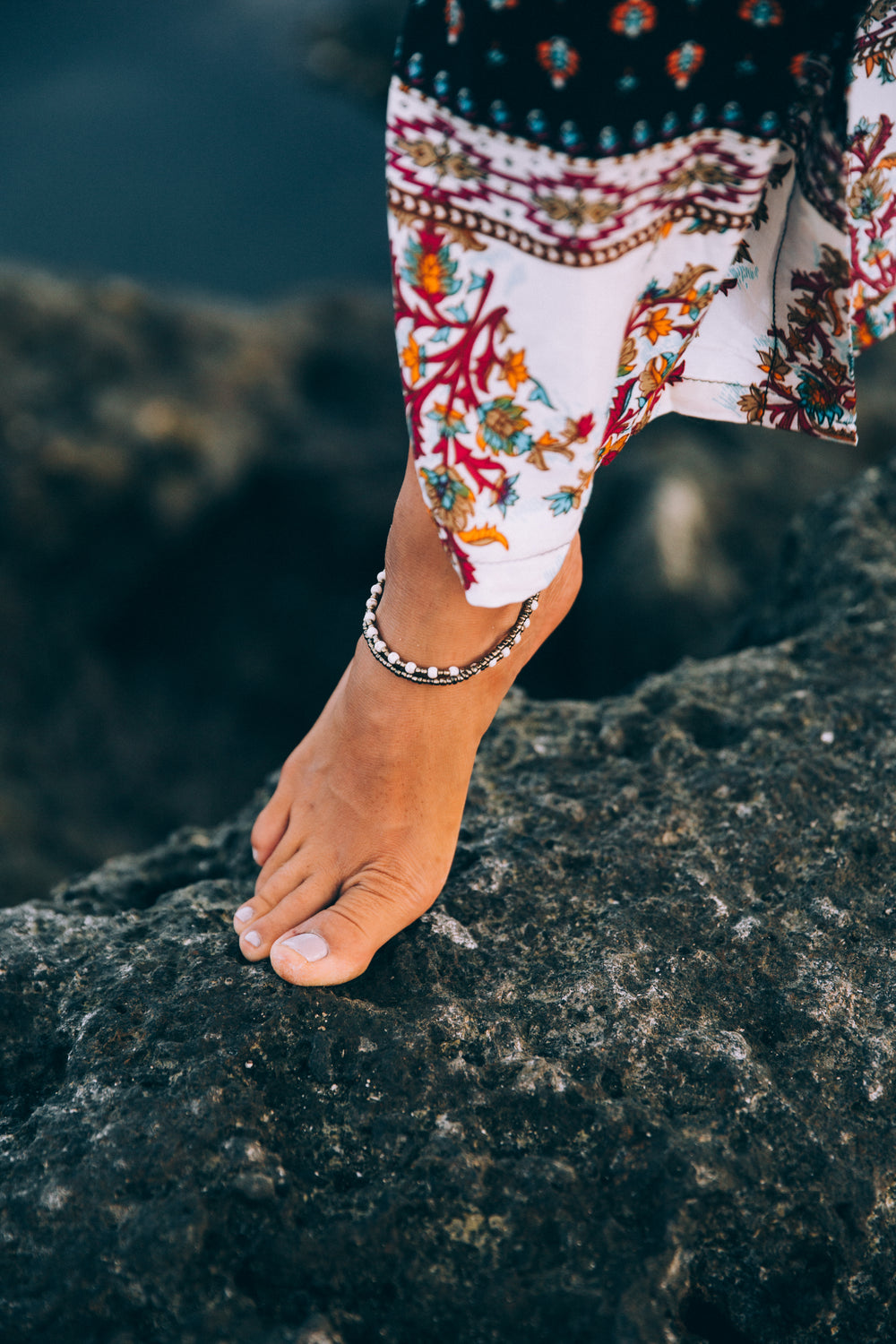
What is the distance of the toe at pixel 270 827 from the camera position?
1.13 m

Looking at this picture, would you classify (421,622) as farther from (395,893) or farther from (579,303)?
(579,303)

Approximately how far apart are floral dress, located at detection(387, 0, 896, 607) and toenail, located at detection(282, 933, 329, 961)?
1.22ft

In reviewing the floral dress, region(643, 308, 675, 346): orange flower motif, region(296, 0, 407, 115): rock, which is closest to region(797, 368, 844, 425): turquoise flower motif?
the floral dress

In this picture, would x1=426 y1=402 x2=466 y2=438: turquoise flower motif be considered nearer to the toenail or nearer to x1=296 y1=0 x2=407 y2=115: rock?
the toenail

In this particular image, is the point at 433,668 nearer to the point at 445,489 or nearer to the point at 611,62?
the point at 445,489

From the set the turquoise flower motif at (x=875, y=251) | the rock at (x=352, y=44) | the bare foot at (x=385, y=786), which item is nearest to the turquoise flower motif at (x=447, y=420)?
the bare foot at (x=385, y=786)

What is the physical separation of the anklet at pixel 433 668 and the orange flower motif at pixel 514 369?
12.2 inches

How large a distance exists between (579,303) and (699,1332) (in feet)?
2.55

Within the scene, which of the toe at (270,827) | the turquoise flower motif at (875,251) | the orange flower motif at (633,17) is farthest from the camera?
the toe at (270,827)

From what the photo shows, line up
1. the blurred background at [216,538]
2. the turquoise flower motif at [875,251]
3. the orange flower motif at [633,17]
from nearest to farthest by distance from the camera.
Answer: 1. the orange flower motif at [633,17]
2. the turquoise flower motif at [875,251]
3. the blurred background at [216,538]

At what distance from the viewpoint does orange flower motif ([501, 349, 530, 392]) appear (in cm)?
70

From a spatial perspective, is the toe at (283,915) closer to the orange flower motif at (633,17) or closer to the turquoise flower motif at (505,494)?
the turquoise flower motif at (505,494)

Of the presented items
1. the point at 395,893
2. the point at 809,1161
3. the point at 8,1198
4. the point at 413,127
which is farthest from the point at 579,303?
the point at 8,1198

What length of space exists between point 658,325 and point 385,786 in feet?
1.80
